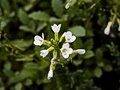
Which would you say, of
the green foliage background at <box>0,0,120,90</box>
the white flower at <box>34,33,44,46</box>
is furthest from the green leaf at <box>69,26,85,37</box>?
the white flower at <box>34,33,44,46</box>

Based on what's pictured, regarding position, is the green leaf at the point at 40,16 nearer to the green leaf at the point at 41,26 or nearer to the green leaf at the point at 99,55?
the green leaf at the point at 41,26

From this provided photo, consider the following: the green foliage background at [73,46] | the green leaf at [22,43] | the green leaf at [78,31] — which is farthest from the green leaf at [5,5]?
the green leaf at [78,31]

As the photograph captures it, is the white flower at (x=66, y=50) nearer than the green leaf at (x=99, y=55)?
Yes

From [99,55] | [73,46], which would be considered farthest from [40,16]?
[99,55]

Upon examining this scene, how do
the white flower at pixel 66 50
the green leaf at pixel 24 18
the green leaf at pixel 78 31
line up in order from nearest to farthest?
the white flower at pixel 66 50
the green leaf at pixel 78 31
the green leaf at pixel 24 18

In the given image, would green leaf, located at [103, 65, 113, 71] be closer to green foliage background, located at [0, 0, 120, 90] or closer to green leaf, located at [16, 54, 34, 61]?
green foliage background, located at [0, 0, 120, 90]

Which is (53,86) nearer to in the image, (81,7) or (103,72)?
(103,72)

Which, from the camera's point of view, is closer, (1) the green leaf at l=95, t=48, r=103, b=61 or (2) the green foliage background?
(2) the green foliage background
